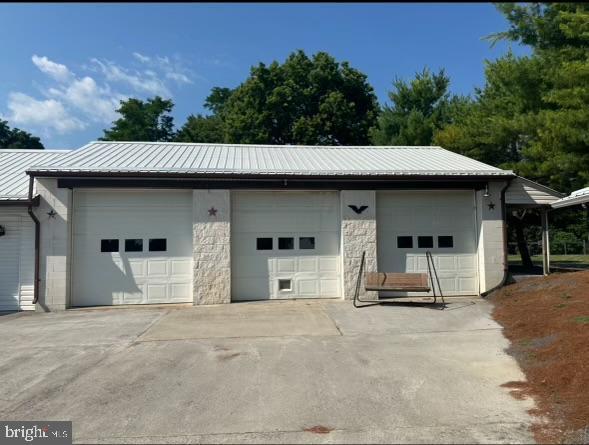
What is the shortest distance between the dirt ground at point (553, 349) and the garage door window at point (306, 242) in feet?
15.0

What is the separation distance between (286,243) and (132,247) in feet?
13.0

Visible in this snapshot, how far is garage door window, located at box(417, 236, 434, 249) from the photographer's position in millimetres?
11117

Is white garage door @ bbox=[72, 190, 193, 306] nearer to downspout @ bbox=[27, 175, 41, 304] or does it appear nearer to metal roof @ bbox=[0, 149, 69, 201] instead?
downspout @ bbox=[27, 175, 41, 304]

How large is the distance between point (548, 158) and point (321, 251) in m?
8.44

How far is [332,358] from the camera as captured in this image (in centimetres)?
586

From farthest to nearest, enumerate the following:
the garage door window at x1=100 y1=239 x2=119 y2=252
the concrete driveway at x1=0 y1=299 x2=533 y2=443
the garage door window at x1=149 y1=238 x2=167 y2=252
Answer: the garage door window at x1=149 y1=238 x2=167 y2=252, the garage door window at x1=100 y1=239 x2=119 y2=252, the concrete driveway at x1=0 y1=299 x2=533 y2=443

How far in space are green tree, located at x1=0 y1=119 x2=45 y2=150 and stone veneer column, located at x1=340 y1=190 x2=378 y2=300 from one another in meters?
34.8

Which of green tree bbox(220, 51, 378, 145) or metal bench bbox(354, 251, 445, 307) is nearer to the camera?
metal bench bbox(354, 251, 445, 307)

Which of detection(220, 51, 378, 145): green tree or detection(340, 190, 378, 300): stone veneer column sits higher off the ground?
detection(220, 51, 378, 145): green tree

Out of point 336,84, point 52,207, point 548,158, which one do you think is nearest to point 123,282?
point 52,207

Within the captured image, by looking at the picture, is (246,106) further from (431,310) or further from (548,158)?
(431,310)

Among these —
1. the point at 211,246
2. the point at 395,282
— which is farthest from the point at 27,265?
the point at 395,282

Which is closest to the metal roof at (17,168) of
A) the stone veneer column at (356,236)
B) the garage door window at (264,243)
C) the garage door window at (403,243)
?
the garage door window at (264,243)

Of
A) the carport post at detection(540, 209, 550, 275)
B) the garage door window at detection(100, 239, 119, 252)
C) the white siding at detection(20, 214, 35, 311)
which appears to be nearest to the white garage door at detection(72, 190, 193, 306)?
the garage door window at detection(100, 239, 119, 252)
